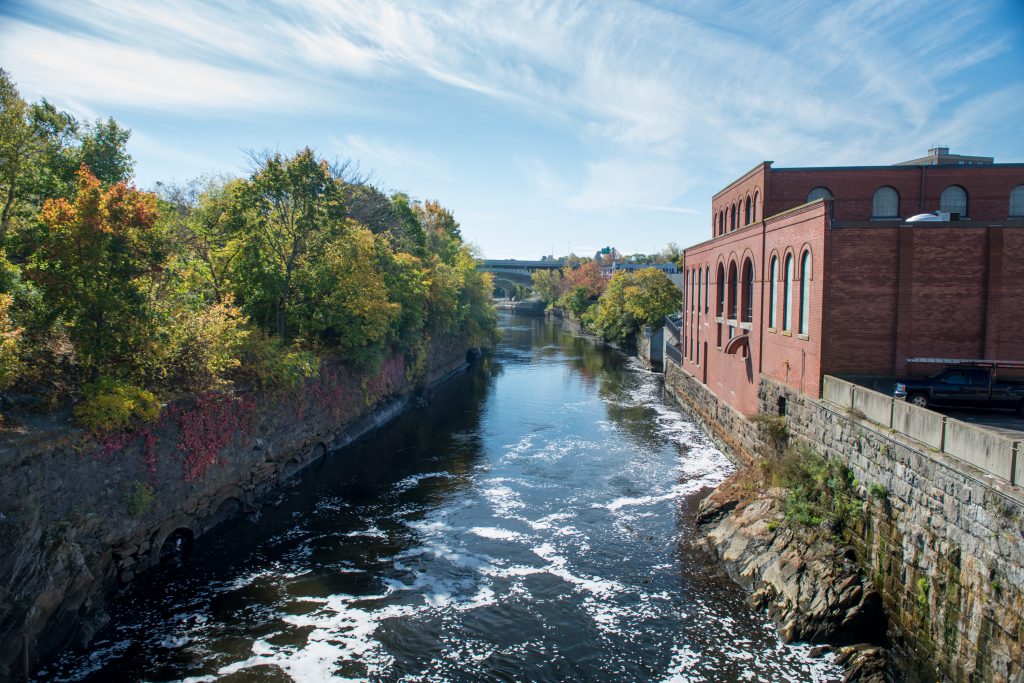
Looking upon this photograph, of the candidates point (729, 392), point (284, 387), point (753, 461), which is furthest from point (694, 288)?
point (284, 387)

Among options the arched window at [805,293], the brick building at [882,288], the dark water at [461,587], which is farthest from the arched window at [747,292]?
the arched window at [805,293]

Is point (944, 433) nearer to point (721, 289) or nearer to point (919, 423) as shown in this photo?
point (919, 423)

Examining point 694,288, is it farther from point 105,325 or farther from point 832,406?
point 105,325

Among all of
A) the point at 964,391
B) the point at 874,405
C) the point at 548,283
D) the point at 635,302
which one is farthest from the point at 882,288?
the point at 548,283

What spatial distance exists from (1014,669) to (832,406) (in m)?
9.00

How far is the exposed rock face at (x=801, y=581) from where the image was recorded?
13.7m

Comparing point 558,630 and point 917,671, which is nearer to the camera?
point 917,671

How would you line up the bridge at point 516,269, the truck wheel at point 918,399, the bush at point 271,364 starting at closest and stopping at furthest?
the truck wheel at point 918,399, the bush at point 271,364, the bridge at point 516,269

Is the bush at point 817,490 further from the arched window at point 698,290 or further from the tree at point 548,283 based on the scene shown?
the tree at point 548,283

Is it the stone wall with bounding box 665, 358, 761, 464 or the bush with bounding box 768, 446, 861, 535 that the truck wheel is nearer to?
the bush with bounding box 768, 446, 861, 535

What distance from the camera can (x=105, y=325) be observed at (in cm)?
1623

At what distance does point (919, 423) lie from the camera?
1387 centimetres

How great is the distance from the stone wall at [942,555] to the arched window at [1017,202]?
70.0ft

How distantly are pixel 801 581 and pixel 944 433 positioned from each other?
15.7ft
